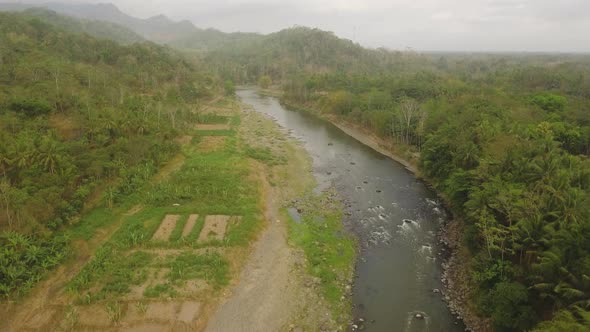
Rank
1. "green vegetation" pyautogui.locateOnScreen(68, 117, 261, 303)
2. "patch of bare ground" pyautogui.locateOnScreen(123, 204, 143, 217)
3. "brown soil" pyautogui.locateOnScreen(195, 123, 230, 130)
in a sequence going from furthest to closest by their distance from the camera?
"brown soil" pyautogui.locateOnScreen(195, 123, 230, 130) < "patch of bare ground" pyautogui.locateOnScreen(123, 204, 143, 217) < "green vegetation" pyautogui.locateOnScreen(68, 117, 261, 303)

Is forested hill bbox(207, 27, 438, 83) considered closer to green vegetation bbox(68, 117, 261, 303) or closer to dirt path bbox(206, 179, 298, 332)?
green vegetation bbox(68, 117, 261, 303)

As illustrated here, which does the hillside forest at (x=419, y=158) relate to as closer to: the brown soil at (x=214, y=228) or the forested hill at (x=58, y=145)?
the forested hill at (x=58, y=145)

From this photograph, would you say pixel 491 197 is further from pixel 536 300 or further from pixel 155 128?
pixel 155 128

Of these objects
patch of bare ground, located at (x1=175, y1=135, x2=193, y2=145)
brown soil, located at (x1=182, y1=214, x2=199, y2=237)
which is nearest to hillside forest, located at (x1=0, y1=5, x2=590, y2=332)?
patch of bare ground, located at (x1=175, y1=135, x2=193, y2=145)

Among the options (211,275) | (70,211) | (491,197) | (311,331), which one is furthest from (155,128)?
(491,197)

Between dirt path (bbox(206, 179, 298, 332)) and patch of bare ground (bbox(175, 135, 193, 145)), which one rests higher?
patch of bare ground (bbox(175, 135, 193, 145))

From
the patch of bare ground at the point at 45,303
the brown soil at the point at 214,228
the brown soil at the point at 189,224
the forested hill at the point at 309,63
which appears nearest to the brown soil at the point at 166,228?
the brown soil at the point at 189,224

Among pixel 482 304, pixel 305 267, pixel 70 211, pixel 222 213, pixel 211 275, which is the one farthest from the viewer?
pixel 222 213
